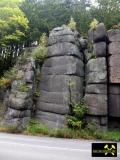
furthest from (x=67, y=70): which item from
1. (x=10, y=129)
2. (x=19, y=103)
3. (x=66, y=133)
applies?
(x=10, y=129)

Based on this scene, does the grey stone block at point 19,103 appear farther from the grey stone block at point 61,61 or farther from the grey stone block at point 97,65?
the grey stone block at point 97,65

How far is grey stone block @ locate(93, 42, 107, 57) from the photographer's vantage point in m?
21.7

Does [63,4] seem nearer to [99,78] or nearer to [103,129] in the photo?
[99,78]

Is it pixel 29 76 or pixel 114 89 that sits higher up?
pixel 29 76

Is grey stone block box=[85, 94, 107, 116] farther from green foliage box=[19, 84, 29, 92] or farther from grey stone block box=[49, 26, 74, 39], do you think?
grey stone block box=[49, 26, 74, 39]

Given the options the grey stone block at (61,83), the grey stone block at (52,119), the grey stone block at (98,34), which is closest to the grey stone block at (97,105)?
the grey stone block at (61,83)

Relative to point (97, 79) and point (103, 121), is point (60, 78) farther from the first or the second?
point (103, 121)

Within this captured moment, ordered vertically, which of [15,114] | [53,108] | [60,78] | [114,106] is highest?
[60,78]

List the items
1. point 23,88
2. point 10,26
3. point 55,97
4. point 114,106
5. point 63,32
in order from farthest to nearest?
point 10,26 < point 63,32 < point 55,97 < point 114,106 < point 23,88

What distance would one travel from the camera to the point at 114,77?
21.1 meters

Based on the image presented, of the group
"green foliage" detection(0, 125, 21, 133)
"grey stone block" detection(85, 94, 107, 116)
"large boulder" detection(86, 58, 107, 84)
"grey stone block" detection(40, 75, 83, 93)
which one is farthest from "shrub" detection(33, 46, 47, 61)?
"green foliage" detection(0, 125, 21, 133)

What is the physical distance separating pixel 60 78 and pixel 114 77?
370cm

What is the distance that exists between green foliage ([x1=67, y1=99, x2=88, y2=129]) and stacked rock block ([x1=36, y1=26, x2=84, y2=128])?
14.8 inches

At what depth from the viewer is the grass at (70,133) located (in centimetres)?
1791
